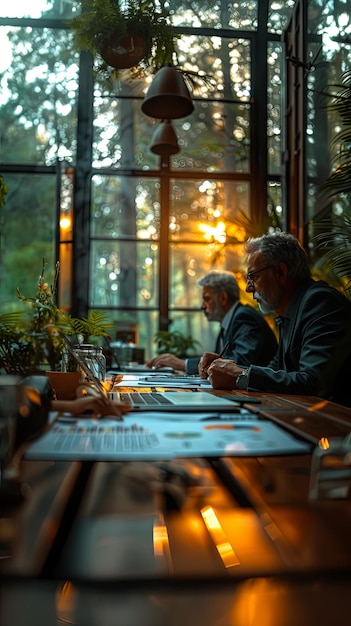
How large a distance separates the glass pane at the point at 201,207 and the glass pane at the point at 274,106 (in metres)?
0.48

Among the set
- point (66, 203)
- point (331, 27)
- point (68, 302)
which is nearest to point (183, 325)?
point (68, 302)

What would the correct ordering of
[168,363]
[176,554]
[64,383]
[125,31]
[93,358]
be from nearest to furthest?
[176,554], [64,383], [93,358], [125,31], [168,363]

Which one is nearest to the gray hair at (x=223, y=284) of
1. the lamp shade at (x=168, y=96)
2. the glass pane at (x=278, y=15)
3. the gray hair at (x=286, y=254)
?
the lamp shade at (x=168, y=96)

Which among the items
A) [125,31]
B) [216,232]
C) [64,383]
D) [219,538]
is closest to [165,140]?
[216,232]

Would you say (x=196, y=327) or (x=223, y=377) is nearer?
(x=223, y=377)

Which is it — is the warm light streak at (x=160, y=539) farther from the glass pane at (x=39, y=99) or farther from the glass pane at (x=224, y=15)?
the glass pane at (x=224, y=15)

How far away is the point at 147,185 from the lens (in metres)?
6.54

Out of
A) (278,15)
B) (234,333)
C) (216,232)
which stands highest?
(278,15)

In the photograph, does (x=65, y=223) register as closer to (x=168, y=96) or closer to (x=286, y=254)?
(x=168, y=96)

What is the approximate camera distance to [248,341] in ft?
11.6

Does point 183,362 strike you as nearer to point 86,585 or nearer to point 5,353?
point 5,353

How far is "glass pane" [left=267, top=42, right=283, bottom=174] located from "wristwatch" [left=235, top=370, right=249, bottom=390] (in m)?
4.97

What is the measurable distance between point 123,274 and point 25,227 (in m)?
1.10

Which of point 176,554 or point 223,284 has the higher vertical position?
point 223,284
